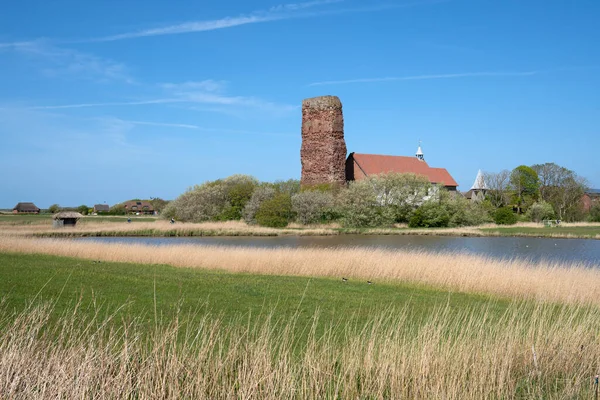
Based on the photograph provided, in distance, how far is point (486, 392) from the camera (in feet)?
16.8

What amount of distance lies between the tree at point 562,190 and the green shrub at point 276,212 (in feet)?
102

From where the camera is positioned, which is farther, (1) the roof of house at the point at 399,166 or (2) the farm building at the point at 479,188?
(2) the farm building at the point at 479,188

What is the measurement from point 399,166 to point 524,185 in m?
17.7

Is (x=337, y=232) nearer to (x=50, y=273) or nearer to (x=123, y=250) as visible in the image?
(x=123, y=250)

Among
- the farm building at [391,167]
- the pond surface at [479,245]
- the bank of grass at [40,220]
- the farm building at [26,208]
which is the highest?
the farm building at [391,167]

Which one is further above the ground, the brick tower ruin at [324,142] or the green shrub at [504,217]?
the brick tower ruin at [324,142]

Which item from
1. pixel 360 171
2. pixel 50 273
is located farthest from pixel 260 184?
pixel 50 273

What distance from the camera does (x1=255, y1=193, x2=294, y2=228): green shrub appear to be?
1868 inches

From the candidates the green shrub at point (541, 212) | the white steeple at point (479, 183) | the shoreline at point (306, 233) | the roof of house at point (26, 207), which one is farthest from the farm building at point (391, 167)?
the roof of house at point (26, 207)

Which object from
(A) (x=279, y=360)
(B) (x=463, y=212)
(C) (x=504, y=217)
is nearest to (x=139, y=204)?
(B) (x=463, y=212)

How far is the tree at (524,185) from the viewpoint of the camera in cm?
6750

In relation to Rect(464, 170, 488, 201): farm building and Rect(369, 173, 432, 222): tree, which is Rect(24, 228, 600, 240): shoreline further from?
Rect(464, 170, 488, 201): farm building

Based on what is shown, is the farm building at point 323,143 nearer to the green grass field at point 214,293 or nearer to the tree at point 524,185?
the tree at point 524,185

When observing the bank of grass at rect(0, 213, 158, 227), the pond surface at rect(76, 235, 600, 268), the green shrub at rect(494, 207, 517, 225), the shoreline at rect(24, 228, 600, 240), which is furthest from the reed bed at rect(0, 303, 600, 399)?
the green shrub at rect(494, 207, 517, 225)
